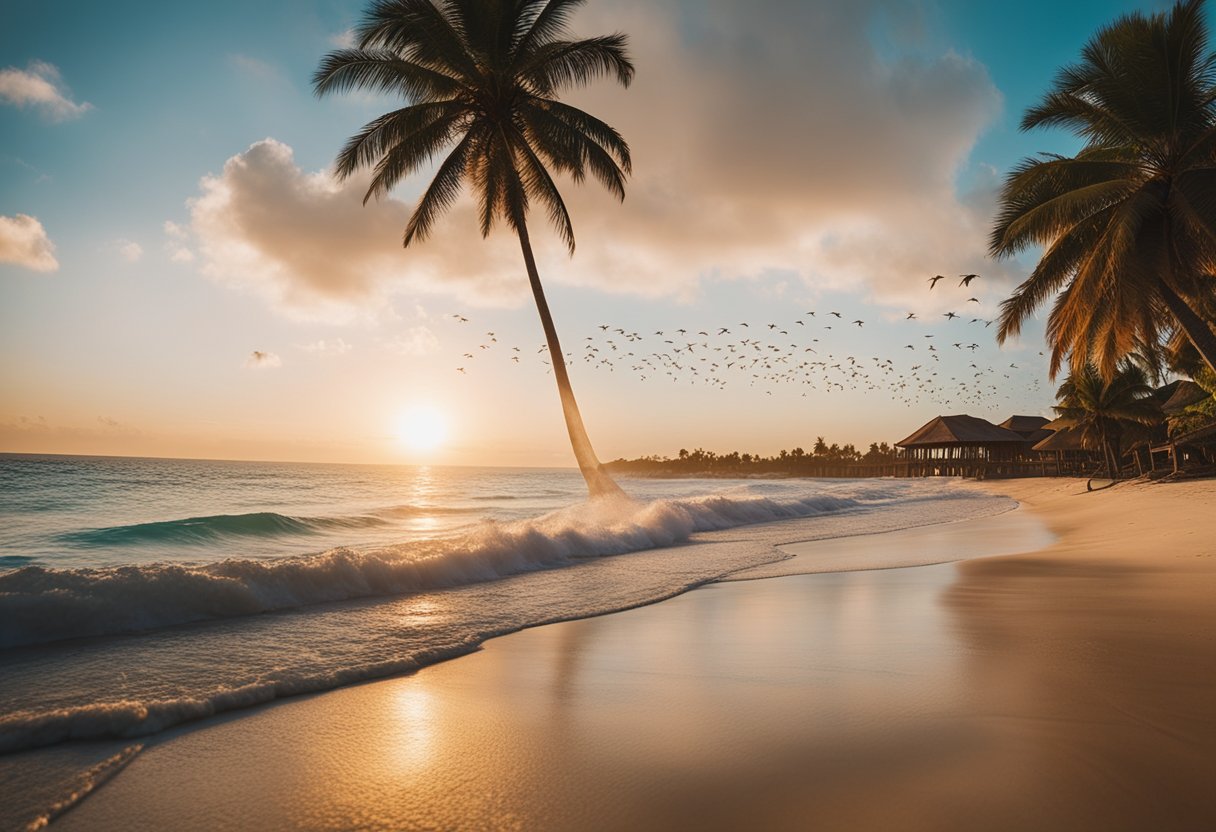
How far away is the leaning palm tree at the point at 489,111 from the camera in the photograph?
15.3 meters

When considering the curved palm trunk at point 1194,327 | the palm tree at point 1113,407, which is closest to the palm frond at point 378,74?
the curved palm trunk at point 1194,327

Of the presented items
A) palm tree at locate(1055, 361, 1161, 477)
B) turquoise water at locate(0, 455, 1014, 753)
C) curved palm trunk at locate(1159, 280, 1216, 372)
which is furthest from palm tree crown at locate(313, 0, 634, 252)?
palm tree at locate(1055, 361, 1161, 477)

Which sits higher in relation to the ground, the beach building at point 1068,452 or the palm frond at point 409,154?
the palm frond at point 409,154

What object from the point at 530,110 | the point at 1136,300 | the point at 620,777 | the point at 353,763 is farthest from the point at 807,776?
the point at 530,110

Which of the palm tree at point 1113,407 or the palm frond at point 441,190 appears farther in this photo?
the palm tree at point 1113,407

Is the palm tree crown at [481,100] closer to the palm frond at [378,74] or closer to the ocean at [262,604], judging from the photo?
the palm frond at [378,74]

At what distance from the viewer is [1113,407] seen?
99.1 ft

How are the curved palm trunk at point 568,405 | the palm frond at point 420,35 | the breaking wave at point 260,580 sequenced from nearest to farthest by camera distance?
1. the breaking wave at point 260,580
2. the palm frond at point 420,35
3. the curved palm trunk at point 568,405

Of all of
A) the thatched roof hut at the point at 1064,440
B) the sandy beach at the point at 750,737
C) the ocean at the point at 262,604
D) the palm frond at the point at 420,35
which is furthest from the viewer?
the thatched roof hut at the point at 1064,440

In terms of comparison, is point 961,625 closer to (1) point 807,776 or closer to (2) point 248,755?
(1) point 807,776

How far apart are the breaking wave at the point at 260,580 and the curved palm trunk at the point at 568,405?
5.96 metres

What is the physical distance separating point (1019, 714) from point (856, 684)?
2.38ft

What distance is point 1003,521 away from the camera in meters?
15.2

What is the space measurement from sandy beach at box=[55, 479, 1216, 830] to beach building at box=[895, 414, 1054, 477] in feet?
145
